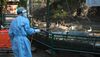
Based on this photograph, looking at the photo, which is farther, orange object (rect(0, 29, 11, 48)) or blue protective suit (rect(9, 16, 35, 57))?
orange object (rect(0, 29, 11, 48))

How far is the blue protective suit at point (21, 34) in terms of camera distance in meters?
8.31

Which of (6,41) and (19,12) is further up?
(19,12)

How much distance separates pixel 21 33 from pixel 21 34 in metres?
0.03

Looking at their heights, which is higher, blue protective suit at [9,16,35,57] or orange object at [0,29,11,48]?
blue protective suit at [9,16,35,57]

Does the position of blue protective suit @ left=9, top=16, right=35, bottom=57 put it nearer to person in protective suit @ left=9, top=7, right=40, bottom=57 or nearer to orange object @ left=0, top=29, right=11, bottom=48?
person in protective suit @ left=9, top=7, right=40, bottom=57

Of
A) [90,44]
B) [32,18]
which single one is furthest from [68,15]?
[90,44]

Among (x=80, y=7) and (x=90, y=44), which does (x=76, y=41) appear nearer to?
(x=90, y=44)

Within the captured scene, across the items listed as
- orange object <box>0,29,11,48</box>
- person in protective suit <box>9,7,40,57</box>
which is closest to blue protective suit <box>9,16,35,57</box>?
person in protective suit <box>9,7,40,57</box>

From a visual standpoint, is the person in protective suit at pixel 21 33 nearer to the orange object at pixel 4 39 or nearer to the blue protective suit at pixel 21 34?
the blue protective suit at pixel 21 34

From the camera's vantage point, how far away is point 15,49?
8.58 m

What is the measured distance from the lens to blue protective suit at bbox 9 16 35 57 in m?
8.31

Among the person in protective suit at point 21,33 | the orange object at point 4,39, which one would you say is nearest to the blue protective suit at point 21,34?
the person in protective suit at point 21,33

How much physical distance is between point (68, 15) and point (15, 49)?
20.4ft

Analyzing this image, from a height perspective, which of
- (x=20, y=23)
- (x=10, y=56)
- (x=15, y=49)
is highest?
(x=20, y=23)
